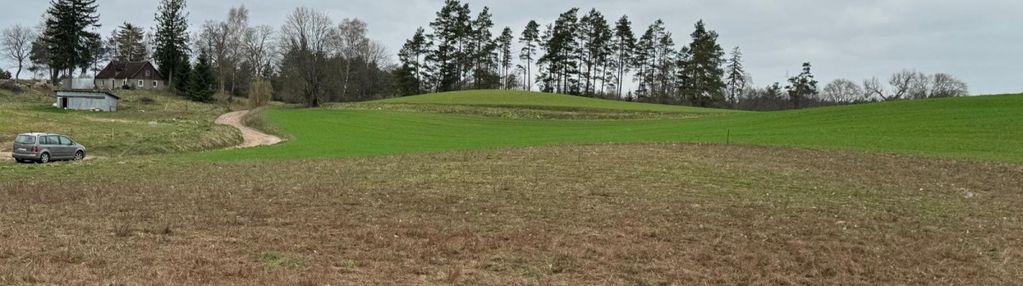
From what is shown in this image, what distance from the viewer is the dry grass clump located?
27.2 feet

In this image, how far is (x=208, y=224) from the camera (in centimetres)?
1119

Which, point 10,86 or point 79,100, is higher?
point 10,86

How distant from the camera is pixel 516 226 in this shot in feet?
37.8

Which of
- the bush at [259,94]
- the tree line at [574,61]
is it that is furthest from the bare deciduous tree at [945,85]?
the bush at [259,94]

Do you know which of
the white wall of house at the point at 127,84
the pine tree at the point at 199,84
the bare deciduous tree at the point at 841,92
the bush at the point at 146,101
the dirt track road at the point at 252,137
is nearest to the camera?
the dirt track road at the point at 252,137

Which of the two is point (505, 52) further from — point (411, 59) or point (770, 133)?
point (770, 133)

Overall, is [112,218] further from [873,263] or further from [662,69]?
[662,69]

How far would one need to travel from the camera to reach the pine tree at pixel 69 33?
3590 inches

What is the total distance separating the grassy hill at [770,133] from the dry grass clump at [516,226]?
27.7 feet

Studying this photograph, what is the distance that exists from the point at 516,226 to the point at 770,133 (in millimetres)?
29079

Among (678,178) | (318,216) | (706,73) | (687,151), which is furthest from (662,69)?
(318,216)

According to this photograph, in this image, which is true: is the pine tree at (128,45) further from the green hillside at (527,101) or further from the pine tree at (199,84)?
the green hillside at (527,101)

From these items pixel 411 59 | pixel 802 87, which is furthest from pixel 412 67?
pixel 802 87

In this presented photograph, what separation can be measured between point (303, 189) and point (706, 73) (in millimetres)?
95210
